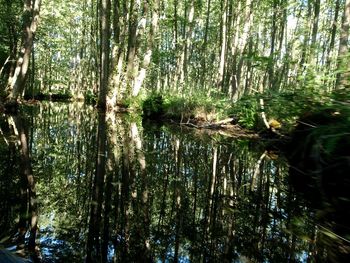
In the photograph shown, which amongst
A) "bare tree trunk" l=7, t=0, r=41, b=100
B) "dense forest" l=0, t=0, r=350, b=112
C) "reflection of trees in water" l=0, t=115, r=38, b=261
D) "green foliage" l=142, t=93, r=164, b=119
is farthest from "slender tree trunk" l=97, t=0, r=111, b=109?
"reflection of trees in water" l=0, t=115, r=38, b=261

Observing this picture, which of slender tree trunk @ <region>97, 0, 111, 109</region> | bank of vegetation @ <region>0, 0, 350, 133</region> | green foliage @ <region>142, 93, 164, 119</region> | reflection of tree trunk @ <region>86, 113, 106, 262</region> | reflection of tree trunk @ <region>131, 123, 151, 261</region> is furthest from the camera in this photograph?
slender tree trunk @ <region>97, 0, 111, 109</region>

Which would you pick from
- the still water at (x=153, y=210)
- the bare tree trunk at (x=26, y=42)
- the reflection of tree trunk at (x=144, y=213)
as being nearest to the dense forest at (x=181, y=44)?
the bare tree trunk at (x=26, y=42)

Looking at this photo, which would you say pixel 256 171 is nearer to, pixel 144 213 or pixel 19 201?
pixel 144 213

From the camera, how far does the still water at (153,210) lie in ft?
11.7

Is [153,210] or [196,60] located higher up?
[196,60]

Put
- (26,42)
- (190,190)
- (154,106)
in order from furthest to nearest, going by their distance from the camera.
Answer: (154,106)
(26,42)
(190,190)

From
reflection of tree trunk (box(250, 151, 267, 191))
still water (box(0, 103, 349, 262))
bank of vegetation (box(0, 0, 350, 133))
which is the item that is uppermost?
bank of vegetation (box(0, 0, 350, 133))

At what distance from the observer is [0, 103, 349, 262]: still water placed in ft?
11.7

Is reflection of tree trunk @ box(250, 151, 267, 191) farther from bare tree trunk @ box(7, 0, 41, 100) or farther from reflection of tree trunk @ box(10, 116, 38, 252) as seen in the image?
bare tree trunk @ box(7, 0, 41, 100)

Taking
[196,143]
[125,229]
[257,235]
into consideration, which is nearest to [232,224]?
[257,235]

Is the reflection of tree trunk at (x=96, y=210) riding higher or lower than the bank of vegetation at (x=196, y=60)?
lower

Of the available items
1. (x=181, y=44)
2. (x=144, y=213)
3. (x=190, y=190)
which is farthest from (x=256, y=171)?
(x=181, y=44)

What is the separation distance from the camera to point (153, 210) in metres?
4.81

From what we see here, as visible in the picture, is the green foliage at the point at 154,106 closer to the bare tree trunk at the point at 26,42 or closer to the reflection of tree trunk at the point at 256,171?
the bare tree trunk at the point at 26,42
